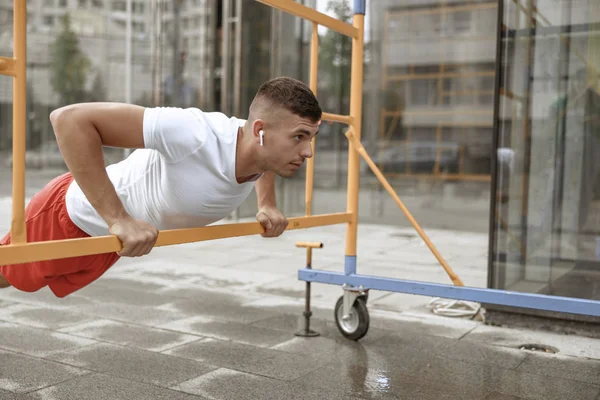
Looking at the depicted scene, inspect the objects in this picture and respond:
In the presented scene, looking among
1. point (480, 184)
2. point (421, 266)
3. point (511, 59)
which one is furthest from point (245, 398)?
point (480, 184)

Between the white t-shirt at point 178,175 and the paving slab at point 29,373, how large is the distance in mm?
934

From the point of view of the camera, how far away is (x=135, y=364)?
11.7 feet

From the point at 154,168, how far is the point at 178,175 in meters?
0.17

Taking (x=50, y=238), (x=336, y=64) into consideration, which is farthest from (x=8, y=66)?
(x=336, y=64)

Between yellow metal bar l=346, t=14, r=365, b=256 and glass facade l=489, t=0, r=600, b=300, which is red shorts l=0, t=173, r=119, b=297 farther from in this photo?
glass facade l=489, t=0, r=600, b=300

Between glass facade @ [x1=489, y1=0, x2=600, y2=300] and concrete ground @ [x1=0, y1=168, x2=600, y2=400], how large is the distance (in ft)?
1.66

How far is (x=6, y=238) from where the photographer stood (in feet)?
8.49

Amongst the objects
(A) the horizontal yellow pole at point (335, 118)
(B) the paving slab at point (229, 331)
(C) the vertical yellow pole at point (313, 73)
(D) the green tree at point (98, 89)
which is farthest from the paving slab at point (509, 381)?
(D) the green tree at point (98, 89)

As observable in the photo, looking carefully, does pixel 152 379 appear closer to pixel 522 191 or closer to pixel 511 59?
pixel 522 191

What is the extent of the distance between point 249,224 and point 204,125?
0.65m

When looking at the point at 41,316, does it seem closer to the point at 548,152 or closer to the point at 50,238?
the point at 50,238

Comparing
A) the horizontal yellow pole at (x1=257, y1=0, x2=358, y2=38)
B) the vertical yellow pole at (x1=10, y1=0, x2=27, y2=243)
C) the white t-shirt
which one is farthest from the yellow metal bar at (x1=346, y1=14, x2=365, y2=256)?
the vertical yellow pole at (x1=10, y1=0, x2=27, y2=243)

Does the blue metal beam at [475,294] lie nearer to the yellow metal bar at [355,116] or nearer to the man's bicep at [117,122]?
the yellow metal bar at [355,116]

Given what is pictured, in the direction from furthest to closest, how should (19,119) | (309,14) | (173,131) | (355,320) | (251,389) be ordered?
1. (355,320)
2. (309,14)
3. (251,389)
4. (173,131)
5. (19,119)
